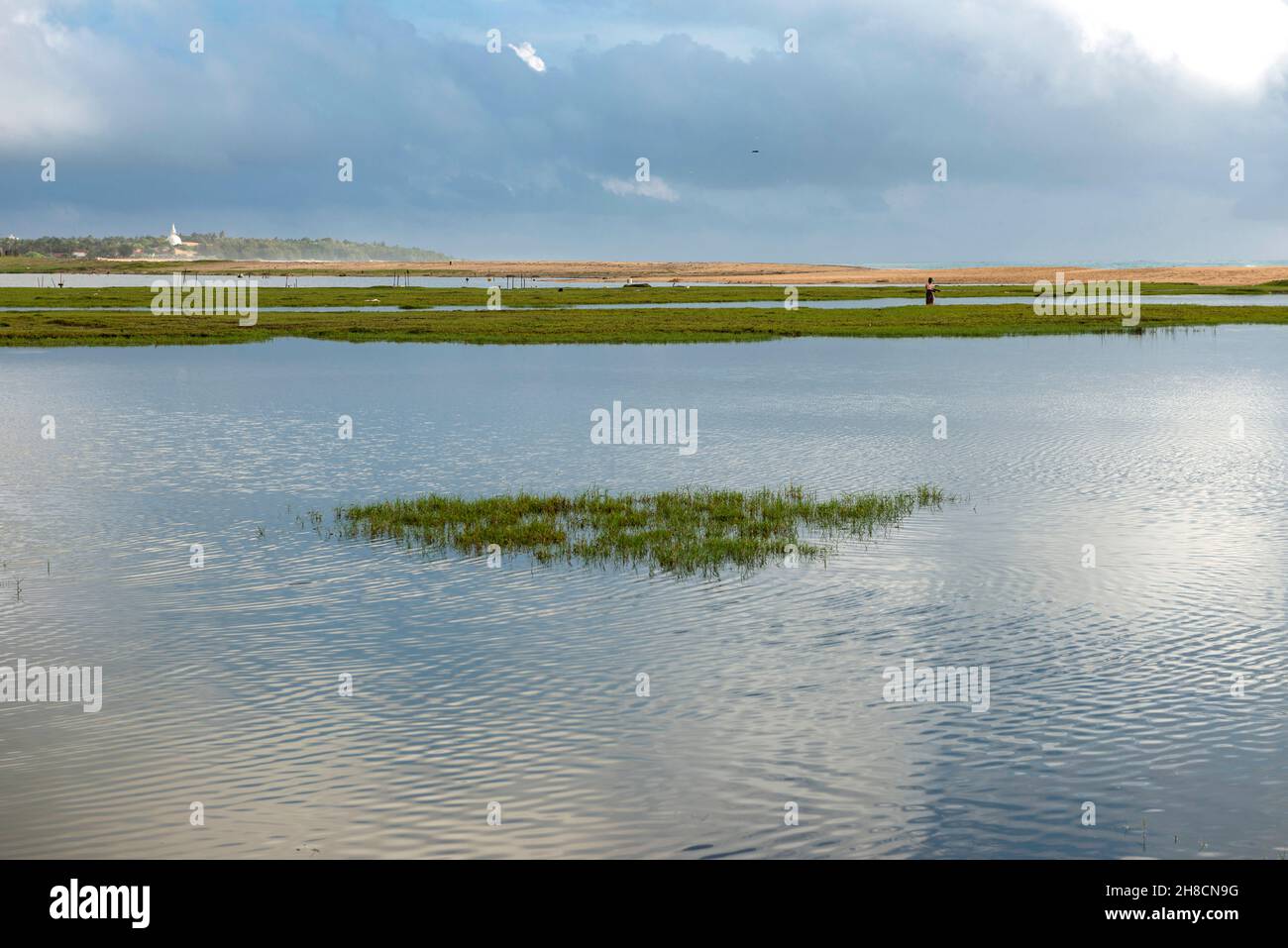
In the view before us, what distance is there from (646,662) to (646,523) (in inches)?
352

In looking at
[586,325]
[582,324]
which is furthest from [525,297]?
[586,325]

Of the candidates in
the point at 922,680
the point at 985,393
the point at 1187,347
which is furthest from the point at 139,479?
the point at 1187,347

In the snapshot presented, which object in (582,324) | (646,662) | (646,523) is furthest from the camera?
(582,324)

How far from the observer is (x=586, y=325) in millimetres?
95625

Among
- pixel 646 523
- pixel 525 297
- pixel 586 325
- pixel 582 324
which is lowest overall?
pixel 646 523

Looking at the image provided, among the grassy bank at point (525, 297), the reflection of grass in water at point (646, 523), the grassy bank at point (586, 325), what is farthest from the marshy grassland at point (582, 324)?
the reflection of grass in water at point (646, 523)

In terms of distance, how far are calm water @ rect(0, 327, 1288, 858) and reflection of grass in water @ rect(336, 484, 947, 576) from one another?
996 mm

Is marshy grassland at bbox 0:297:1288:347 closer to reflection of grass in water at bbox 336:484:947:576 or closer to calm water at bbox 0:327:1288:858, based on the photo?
calm water at bbox 0:327:1288:858

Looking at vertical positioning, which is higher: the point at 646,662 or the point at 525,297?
the point at 525,297

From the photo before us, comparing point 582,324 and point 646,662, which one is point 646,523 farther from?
point 582,324

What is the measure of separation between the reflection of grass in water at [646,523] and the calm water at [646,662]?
3.27 ft

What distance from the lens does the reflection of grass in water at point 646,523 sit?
2358 cm
